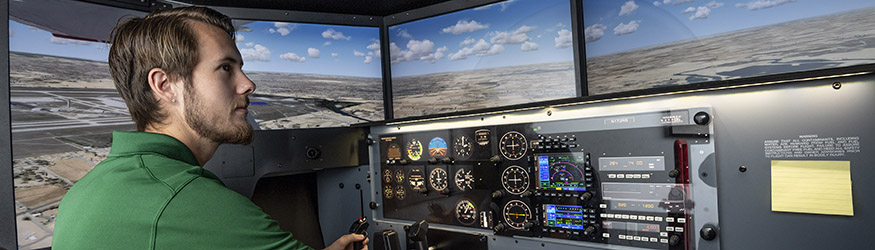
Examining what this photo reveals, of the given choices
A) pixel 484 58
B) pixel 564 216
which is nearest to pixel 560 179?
pixel 564 216

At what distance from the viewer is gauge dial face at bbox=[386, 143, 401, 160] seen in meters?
2.41

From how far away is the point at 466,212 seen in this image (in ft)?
7.14

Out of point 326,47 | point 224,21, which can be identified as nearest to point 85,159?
point 326,47

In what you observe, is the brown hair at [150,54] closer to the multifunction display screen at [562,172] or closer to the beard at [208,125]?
the beard at [208,125]

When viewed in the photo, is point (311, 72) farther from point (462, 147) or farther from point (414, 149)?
point (462, 147)

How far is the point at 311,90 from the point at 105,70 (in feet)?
3.06

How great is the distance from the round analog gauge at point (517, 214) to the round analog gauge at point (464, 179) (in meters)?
0.20

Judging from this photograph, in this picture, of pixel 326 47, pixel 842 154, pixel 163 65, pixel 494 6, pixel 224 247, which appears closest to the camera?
pixel 224 247

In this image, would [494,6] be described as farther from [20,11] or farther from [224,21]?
[20,11]

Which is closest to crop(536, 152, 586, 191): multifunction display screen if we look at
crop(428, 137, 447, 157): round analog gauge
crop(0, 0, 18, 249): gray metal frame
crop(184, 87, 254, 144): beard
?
crop(428, 137, 447, 157): round analog gauge

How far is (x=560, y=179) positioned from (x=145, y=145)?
140 cm

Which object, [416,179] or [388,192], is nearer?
[416,179]

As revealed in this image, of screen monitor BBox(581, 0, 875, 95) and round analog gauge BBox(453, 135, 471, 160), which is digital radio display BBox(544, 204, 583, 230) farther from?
screen monitor BBox(581, 0, 875, 95)

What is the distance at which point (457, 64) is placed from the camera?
8.95ft
